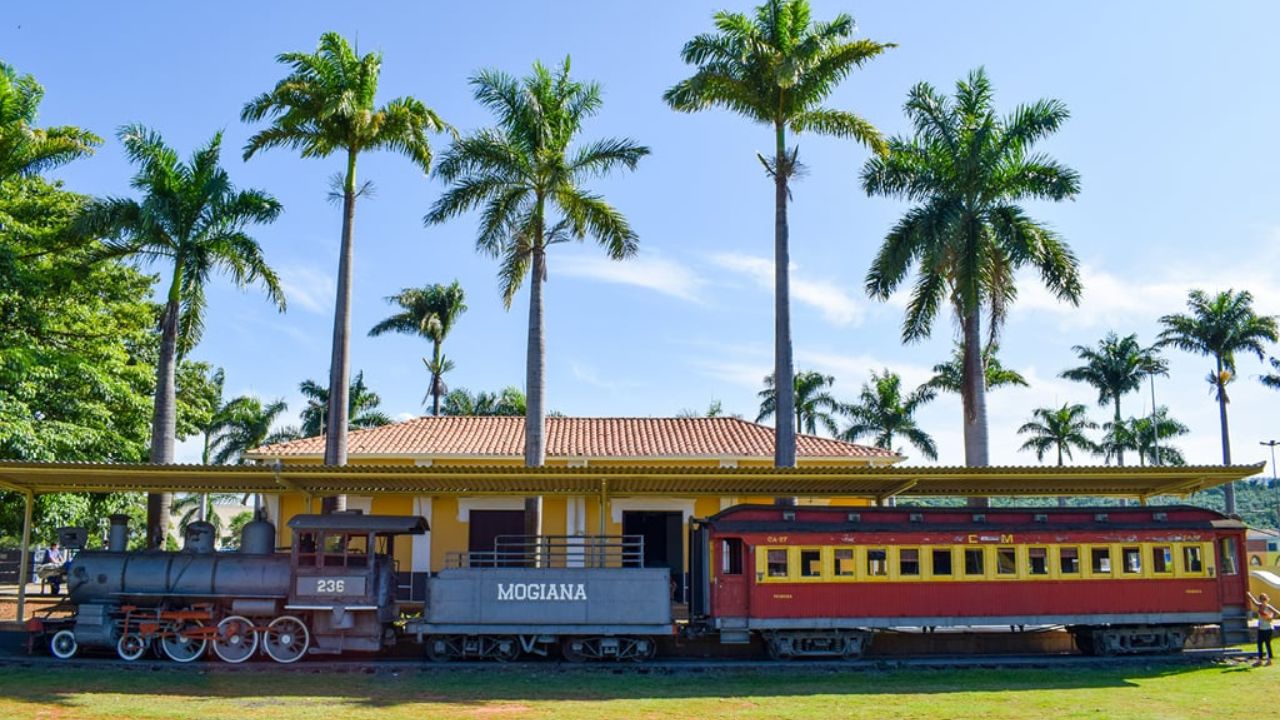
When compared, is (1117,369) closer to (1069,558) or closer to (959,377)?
(959,377)

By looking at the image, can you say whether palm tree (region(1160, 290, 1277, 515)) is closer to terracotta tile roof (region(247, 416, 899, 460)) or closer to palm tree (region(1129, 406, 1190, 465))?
palm tree (region(1129, 406, 1190, 465))

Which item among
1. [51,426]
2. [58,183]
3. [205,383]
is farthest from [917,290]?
[205,383]

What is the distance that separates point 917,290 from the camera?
88.2 ft

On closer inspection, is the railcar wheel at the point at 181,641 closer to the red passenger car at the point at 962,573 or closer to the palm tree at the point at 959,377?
the red passenger car at the point at 962,573

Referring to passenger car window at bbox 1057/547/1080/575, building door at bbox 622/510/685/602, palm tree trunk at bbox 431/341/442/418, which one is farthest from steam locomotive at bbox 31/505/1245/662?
palm tree trunk at bbox 431/341/442/418

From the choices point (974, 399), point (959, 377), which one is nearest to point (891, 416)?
point (959, 377)

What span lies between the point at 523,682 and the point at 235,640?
228 inches

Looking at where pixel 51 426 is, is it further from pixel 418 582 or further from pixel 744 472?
pixel 744 472

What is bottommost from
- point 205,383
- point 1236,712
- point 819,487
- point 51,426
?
point 1236,712

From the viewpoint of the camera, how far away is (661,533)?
28391 mm

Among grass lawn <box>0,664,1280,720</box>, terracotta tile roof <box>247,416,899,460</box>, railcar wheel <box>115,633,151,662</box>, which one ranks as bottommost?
grass lawn <box>0,664,1280,720</box>

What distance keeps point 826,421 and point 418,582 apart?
3148 cm

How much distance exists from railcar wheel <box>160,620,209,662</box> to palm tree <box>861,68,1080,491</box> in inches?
686

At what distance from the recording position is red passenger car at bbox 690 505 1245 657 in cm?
1856
